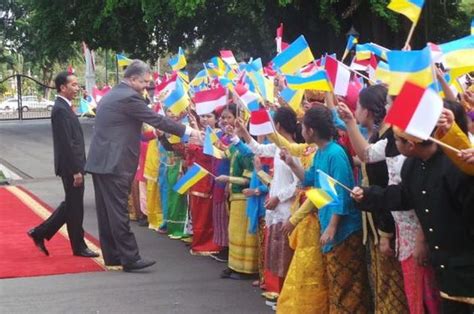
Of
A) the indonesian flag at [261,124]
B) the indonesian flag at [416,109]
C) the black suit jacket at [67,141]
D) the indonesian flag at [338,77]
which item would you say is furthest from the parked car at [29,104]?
the indonesian flag at [416,109]

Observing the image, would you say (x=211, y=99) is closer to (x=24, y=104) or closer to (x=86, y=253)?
→ (x=86, y=253)

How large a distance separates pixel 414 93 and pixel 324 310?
7.66ft

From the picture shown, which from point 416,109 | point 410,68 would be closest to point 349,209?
point 410,68

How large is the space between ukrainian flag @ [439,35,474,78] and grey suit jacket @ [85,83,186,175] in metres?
3.21

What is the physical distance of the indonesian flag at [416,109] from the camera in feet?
9.20

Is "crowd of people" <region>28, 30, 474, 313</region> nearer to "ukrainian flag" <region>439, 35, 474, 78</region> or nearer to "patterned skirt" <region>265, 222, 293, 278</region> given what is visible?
"patterned skirt" <region>265, 222, 293, 278</region>

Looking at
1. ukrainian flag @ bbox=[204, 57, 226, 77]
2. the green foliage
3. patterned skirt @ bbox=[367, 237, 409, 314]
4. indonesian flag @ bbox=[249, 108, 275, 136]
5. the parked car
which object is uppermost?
the green foliage

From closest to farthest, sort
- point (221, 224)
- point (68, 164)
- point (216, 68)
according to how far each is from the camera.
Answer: point (221, 224) < point (68, 164) < point (216, 68)

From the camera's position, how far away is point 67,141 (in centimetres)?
746

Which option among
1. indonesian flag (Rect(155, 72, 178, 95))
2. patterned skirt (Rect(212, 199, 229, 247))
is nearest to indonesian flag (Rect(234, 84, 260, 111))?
patterned skirt (Rect(212, 199, 229, 247))

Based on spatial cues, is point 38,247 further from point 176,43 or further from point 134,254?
point 176,43

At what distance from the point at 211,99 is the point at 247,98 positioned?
790 mm

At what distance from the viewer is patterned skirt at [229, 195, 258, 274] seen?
20.8 ft

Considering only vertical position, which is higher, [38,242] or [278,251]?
[278,251]
